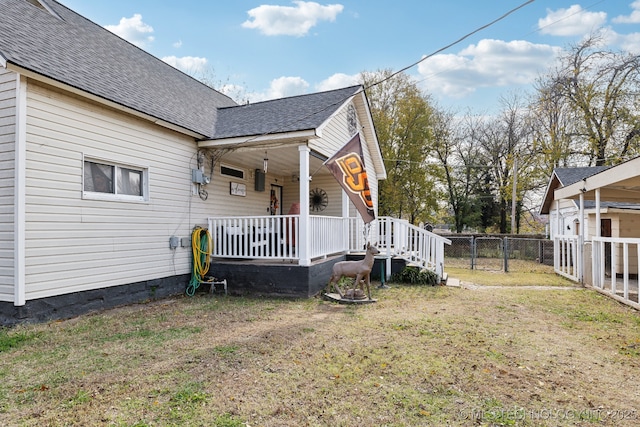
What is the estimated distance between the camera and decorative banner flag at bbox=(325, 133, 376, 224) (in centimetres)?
657

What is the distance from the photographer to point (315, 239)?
7.37 metres

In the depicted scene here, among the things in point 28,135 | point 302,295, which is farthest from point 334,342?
point 28,135

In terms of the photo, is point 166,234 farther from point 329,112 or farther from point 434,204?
point 434,204

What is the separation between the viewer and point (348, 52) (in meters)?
10.5

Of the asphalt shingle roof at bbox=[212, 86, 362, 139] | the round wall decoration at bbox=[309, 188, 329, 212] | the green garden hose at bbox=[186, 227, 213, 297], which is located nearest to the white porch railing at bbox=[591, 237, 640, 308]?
the asphalt shingle roof at bbox=[212, 86, 362, 139]

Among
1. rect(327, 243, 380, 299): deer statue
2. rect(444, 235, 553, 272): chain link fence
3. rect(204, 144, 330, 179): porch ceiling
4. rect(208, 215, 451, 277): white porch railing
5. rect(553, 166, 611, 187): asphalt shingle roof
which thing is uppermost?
rect(553, 166, 611, 187): asphalt shingle roof

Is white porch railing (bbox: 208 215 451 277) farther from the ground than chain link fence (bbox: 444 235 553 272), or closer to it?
farther from the ground

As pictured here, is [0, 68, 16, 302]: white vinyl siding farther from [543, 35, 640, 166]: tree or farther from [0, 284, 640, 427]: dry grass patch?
[543, 35, 640, 166]: tree

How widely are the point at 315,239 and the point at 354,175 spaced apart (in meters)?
1.61

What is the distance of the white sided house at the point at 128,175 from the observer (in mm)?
4703

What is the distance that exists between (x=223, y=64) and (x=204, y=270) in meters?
18.3

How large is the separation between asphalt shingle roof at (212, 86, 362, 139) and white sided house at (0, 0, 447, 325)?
60mm

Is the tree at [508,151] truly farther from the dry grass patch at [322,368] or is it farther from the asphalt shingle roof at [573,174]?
the dry grass patch at [322,368]

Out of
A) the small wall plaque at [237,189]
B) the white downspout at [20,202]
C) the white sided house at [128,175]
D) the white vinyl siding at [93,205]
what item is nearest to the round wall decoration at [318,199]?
the white sided house at [128,175]
